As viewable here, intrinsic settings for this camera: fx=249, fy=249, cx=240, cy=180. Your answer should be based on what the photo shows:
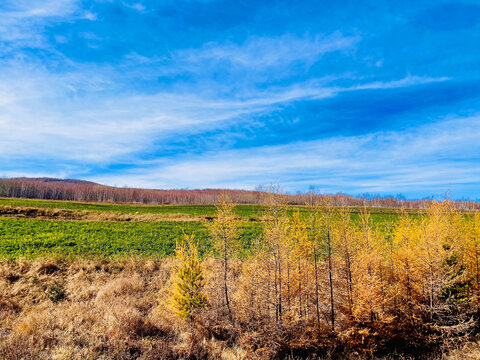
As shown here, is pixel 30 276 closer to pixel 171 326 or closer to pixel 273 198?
pixel 171 326

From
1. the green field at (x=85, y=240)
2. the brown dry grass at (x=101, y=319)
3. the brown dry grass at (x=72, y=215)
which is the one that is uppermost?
the brown dry grass at (x=72, y=215)

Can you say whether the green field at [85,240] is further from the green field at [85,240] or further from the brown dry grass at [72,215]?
the brown dry grass at [72,215]

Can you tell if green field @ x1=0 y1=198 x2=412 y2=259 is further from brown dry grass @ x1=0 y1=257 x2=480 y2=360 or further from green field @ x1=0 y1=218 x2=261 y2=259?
brown dry grass @ x1=0 y1=257 x2=480 y2=360

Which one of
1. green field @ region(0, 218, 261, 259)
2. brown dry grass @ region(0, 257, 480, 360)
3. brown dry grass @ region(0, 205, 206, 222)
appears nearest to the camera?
brown dry grass @ region(0, 257, 480, 360)

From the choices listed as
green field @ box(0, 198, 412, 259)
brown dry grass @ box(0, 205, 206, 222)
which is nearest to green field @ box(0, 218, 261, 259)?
green field @ box(0, 198, 412, 259)

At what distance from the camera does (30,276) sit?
49.1 ft

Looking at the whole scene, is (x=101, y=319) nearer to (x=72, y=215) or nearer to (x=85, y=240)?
(x=85, y=240)

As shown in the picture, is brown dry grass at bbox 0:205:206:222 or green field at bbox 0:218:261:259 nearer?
green field at bbox 0:218:261:259

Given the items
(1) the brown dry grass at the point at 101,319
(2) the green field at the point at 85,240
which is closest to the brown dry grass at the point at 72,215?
(2) the green field at the point at 85,240

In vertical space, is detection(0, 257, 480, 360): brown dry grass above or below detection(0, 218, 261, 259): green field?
below

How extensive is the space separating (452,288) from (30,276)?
2526 cm

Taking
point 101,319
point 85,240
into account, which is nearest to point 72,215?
point 85,240

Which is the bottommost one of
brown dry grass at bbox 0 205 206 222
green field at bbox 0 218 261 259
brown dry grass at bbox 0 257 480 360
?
brown dry grass at bbox 0 257 480 360

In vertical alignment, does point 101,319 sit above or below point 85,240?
below
